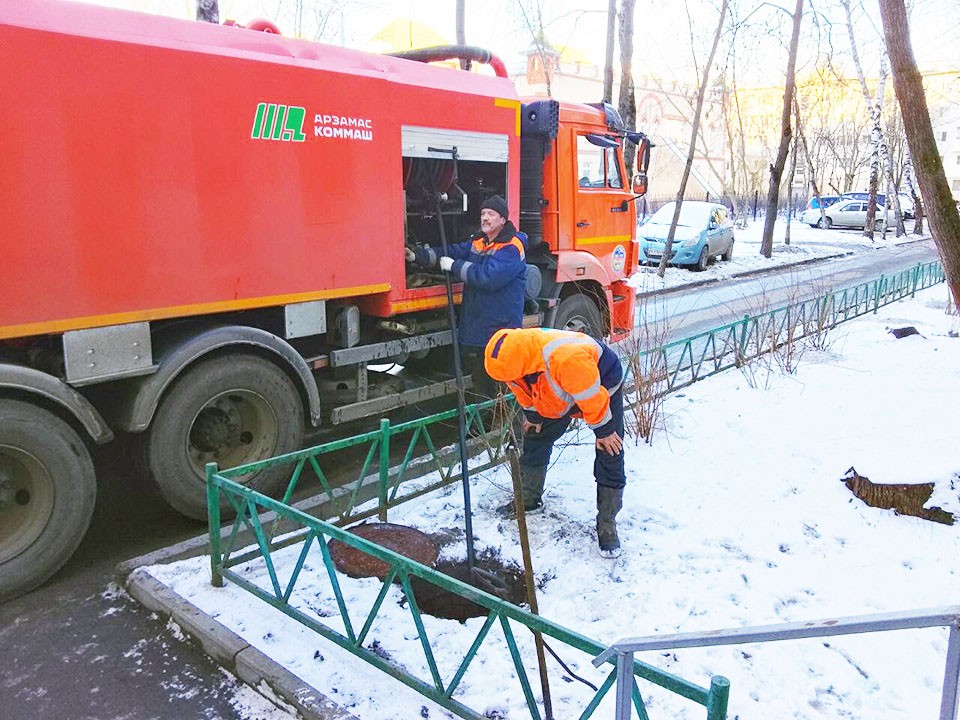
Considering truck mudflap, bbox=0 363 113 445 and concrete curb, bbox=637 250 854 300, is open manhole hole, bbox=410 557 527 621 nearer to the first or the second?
truck mudflap, bbox=0 363 113 445

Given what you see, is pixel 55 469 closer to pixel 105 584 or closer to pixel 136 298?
pixel 105 584

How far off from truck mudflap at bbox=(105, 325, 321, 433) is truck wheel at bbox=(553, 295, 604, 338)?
3095 millimetres

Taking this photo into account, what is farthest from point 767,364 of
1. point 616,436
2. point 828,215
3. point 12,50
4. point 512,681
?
point 828,215

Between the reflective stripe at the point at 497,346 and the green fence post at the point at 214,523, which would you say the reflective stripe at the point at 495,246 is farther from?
the green fence post at the point at 214,523

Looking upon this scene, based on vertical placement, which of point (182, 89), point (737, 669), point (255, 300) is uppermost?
point (182, 89)

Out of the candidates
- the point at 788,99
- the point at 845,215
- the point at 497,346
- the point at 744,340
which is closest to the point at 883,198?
the point at 845,215

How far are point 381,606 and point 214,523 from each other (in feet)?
3.00

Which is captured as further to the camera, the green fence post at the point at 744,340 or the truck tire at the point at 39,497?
the green fence post at the point at 744,340

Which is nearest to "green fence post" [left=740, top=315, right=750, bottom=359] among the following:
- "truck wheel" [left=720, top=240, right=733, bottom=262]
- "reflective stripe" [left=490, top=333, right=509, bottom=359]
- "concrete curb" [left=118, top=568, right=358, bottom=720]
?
"reflective stripe" [left=490, top=333, right=509, bottom=359]

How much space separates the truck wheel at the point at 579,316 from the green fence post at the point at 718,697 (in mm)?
5236

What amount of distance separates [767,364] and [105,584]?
6025 millimetres

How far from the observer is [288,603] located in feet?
11.3

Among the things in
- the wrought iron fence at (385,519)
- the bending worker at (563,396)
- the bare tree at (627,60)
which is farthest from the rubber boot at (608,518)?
the bare tree at (627,60)

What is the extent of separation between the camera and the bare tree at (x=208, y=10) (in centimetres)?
855
